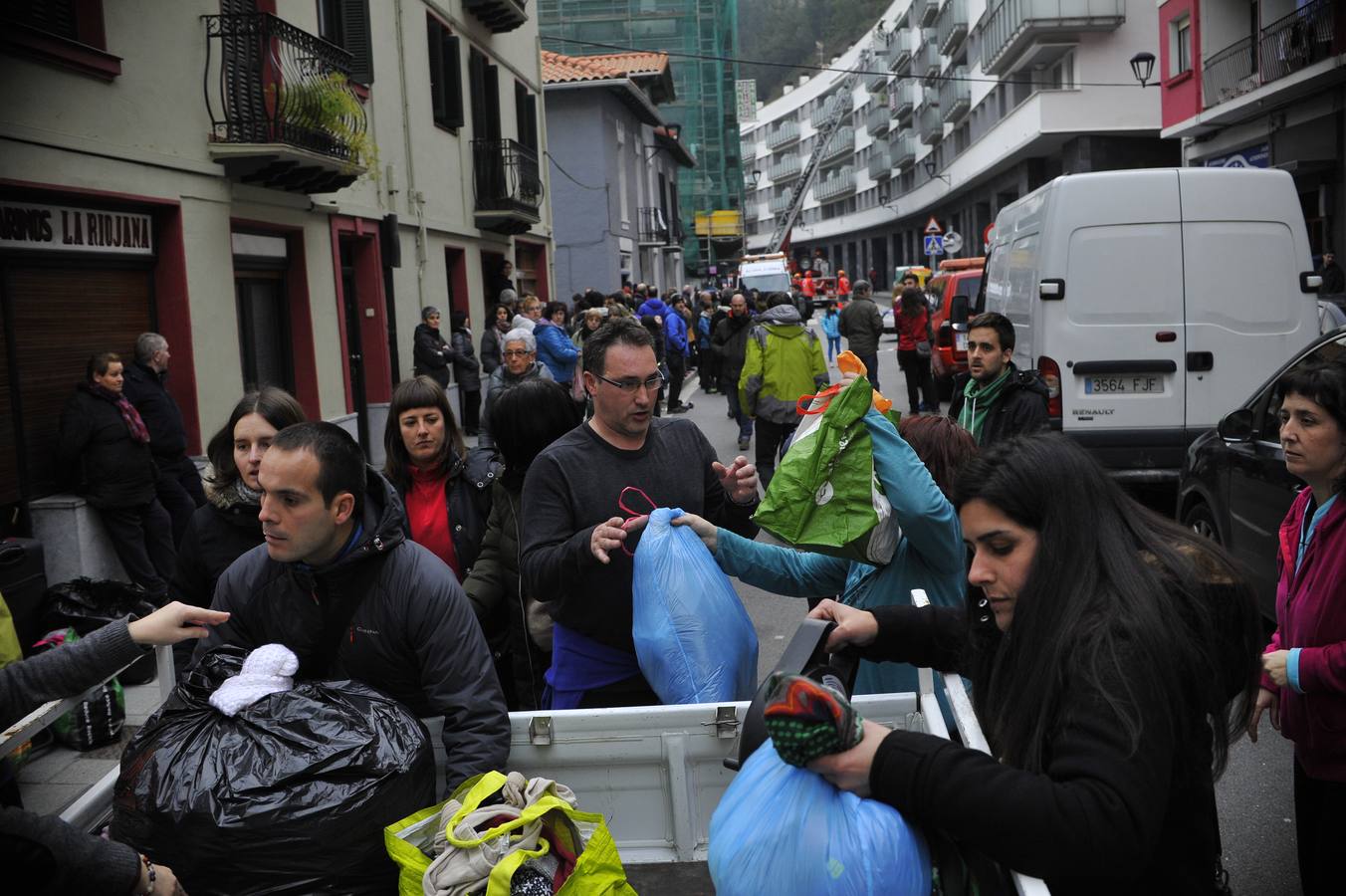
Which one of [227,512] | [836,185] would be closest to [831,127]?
[836,185]

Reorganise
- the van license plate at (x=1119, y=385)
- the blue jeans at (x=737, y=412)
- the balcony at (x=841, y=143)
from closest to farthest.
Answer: the van license plate at (x=1119, y=385)
the blue jeans at (x=737, y=412)
the balcony at (x=841, y=143)

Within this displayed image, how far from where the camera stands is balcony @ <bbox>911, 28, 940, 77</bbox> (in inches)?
2229

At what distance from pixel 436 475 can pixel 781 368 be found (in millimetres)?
5890

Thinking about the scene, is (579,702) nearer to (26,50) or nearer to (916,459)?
(916,459)

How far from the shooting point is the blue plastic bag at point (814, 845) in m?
1.69

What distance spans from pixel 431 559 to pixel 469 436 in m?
15.3

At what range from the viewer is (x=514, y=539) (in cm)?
418

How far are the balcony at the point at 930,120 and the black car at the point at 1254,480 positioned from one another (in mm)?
51991

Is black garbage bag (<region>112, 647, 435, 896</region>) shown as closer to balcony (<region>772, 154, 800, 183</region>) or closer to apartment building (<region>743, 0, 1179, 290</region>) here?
apartment building (<region>743, 0, 1179, 290</region>)

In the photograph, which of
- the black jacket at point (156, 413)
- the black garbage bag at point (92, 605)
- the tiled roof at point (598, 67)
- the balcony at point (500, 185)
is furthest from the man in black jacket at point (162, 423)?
the tiled roof at point (598, 67)

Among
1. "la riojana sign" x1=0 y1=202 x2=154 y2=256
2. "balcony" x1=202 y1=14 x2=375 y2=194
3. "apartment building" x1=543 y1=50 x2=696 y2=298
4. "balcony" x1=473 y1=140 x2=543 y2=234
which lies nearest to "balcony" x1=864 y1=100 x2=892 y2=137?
"apartment building" x1=543 y1=50 x2=696 y2=298

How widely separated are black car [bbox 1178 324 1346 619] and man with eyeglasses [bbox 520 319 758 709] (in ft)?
10.7

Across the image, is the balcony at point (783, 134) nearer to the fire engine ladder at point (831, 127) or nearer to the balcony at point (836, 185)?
the balcony at point (836, 185)

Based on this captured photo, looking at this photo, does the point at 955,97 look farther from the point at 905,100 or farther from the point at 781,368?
the point at 781,368
